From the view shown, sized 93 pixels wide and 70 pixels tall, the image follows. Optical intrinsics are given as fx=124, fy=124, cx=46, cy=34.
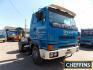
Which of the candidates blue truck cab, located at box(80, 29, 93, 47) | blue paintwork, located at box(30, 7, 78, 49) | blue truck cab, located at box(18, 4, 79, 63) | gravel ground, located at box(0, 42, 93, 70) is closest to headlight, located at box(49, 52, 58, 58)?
blue truck cab, located at box(18, 4, 79, 63)

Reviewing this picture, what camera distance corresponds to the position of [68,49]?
5730mm

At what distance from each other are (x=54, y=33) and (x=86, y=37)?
8.64 metres

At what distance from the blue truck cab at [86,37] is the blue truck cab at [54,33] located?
6754 millimetres

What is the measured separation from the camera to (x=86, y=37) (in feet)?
42.5

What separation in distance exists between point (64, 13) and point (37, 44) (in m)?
1.94

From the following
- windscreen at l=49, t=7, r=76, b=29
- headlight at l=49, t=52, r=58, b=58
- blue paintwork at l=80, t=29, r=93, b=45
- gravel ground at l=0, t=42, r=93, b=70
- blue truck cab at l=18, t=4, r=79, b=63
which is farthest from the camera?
blue paintwork at l=80, t=29, r=93, b=45

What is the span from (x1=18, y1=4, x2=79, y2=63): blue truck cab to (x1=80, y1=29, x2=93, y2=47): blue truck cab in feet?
22.2

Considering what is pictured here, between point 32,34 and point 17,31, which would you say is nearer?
point 32,34

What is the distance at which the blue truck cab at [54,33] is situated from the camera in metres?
5.14

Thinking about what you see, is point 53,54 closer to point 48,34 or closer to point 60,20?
point 48,34

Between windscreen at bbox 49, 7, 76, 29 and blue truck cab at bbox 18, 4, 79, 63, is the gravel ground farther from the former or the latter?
windscreen at bbox 49, 7, 76, 29

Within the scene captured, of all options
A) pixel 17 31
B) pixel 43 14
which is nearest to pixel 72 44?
pixel 43 14

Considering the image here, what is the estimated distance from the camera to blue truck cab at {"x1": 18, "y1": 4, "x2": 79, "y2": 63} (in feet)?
16.9

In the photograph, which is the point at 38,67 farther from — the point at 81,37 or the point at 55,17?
the point at 81,37
